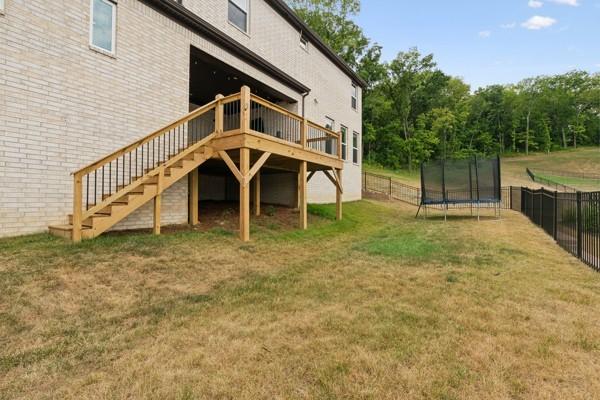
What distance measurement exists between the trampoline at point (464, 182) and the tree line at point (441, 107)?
2034 centimetres

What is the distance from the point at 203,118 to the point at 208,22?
11.2 ft

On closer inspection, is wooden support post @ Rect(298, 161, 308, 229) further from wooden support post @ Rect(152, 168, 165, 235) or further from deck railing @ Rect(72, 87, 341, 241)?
wooden support post @ Rect(152, 168, 165, 235)

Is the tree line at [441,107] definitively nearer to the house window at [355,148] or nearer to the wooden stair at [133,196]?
the house window at [355,148]

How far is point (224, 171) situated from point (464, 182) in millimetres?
9020

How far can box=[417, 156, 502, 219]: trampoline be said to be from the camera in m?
11.4

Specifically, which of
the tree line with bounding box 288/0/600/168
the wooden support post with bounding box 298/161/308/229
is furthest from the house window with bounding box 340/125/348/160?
the tree line with bounding box 288/0/600/168

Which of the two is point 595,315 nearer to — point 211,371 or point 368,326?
point 368,326

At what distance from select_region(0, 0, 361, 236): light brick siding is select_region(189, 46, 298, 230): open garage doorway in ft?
2.77

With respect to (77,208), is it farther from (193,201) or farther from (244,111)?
(244,111)

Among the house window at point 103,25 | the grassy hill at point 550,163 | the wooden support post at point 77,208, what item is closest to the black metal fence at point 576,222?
the wooden support post at point 77,208

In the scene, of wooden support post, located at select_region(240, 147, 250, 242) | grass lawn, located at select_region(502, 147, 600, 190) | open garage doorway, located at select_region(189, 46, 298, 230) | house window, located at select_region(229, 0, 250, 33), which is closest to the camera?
wooden support post, located at select_region(240, 147, 250, 242)

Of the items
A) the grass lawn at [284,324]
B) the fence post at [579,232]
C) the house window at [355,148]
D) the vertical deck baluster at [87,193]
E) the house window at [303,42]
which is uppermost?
the house window at [303,42]

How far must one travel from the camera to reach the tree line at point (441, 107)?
2889 centimetres

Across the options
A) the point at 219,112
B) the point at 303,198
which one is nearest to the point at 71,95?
the point at 219,112
